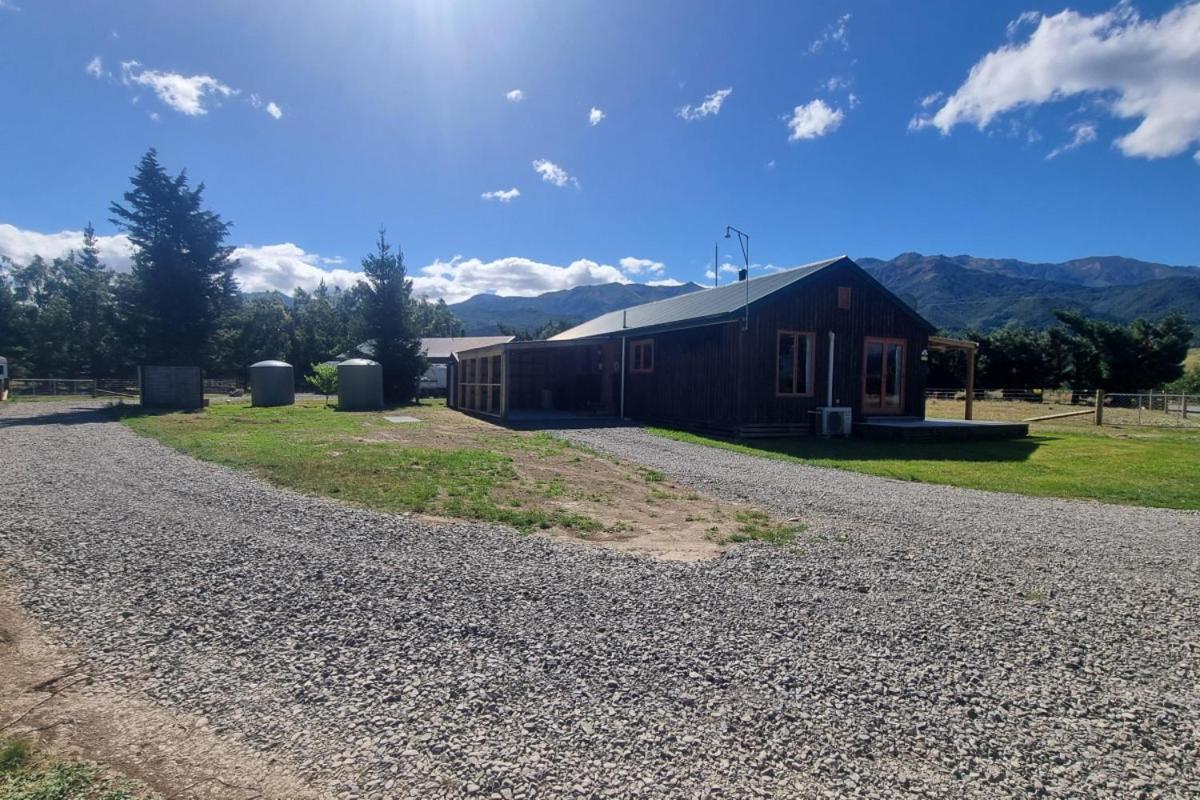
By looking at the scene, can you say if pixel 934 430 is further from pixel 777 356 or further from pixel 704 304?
pixel 704 304

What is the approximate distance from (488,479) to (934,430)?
11371mm

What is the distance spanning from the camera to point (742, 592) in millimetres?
4398

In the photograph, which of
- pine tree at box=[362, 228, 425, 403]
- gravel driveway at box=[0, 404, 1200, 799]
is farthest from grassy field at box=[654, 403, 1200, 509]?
pine tree at box=[362, 228, 425, 403]

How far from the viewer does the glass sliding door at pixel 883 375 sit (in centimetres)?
Answer: 1619

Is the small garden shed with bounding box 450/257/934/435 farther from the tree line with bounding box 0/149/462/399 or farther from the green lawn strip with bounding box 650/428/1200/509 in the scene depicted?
the tree line with bounding box 0/149/462/399

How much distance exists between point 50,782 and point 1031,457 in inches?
594

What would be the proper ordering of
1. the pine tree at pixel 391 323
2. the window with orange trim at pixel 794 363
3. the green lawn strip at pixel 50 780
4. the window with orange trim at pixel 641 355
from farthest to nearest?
the pine tree at pixel 391 323 < the window with orange trim at pixel 641 355 < the window with orange trim at pixel 794 363 < the green lawn strip at pixel 50 780

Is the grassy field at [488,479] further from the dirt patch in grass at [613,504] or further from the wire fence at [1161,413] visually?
the wire fence at [1161,413]

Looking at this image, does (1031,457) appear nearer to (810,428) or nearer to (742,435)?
(810,428)

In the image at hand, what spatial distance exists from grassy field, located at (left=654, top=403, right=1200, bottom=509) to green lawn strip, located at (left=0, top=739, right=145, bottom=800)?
1025cm

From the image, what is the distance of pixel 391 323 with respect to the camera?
2784 cm

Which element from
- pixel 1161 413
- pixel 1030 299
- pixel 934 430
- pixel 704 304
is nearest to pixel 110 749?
pixel 934 430

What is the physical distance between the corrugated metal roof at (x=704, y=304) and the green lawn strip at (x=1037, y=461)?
3.35 meters

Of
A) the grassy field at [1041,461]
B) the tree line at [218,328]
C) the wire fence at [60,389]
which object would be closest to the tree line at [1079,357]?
the tree line at [218,328]
